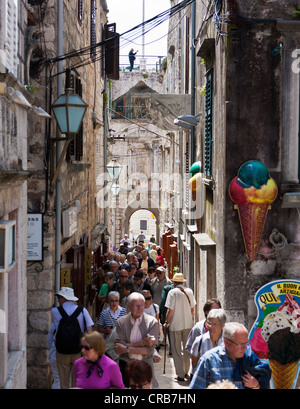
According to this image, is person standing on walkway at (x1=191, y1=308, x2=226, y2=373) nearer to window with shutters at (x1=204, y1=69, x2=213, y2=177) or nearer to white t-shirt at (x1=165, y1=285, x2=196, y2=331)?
white t-shirt at (x1=165, y1=285, x2=196, y2=331)

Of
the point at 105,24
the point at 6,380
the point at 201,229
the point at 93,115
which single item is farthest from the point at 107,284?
the point at 105,24

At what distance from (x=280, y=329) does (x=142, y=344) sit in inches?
81.5

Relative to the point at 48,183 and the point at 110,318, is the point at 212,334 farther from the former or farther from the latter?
the point at 48,183

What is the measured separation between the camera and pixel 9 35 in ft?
18.9

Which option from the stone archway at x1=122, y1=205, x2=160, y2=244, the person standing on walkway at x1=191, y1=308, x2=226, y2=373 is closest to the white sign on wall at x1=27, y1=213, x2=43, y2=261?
the person standing on walkway at x1=191, y1=308, x2=226, y2=373

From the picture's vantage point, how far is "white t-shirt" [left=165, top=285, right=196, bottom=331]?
29.7 ft

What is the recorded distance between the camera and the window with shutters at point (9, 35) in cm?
536

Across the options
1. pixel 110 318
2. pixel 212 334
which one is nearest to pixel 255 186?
pixel 212 334

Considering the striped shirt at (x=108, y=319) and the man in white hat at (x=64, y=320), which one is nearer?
the man in white hat at (x=64, y=320)

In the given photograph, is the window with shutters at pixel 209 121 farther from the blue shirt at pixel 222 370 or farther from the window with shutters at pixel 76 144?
the blue shirt at pixel 222 370

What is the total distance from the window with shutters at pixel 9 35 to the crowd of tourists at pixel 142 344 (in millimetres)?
2683

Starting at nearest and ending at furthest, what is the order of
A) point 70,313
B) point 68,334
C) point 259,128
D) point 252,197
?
point 68,334, point 70,313, point 252,197, point 259,128

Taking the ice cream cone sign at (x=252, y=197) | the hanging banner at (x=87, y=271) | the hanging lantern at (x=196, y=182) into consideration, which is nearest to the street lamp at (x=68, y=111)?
the ice cream cone sign at (x=252, y=197)

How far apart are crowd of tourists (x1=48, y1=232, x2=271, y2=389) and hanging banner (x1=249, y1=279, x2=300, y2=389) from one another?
32.2 inches
